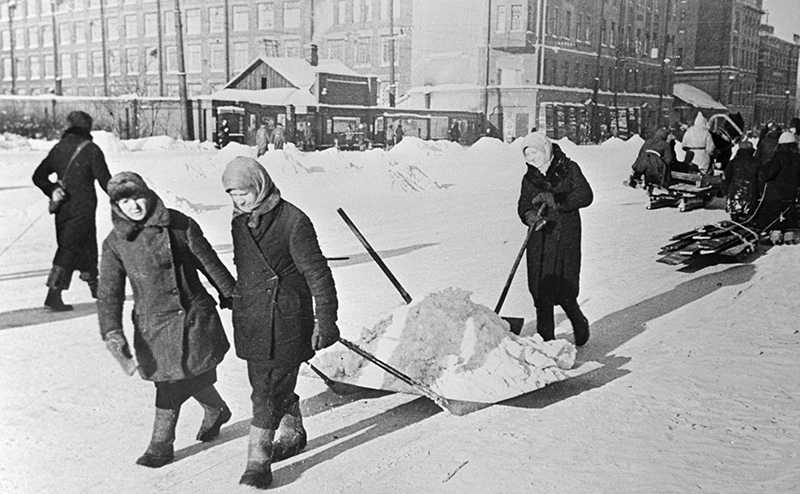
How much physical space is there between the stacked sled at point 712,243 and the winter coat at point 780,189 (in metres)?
0.20

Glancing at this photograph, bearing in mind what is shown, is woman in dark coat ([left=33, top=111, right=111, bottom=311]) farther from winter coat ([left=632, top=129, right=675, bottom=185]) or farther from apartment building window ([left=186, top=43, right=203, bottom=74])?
winter coat ([left=632, top=129, right=675, bottom=185])

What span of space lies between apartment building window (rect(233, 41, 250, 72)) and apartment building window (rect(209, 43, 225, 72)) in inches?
1.6

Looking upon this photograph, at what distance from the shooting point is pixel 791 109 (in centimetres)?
373

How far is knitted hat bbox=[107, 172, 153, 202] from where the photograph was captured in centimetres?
198

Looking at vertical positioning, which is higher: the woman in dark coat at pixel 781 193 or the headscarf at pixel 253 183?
the headscarf at pixel 253 183

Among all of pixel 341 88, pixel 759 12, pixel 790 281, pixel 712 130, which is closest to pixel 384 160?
pixel 341 88

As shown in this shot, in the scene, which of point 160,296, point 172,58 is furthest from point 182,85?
point 160,296

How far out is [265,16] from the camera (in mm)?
2672

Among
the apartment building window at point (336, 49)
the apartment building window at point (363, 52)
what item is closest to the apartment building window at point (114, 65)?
the apartment building window at point (336, 49)

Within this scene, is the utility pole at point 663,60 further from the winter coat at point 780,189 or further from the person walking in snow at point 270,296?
the person walking in snow at point 270,296

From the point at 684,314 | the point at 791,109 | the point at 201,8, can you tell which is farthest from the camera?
the point at 684,314

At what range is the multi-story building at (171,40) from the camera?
246cm

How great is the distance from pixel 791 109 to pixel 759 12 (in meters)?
0.51

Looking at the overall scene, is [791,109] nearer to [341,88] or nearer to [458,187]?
[458,187]
